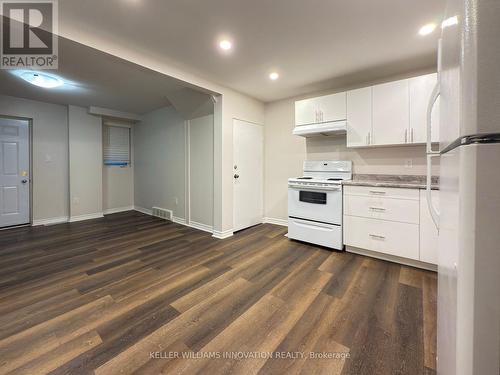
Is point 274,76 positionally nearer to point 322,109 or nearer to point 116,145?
point 322,109

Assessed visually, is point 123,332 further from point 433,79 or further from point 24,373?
point 433,79

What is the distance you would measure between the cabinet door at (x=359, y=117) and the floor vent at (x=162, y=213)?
147 inches

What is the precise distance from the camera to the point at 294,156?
12.8ft

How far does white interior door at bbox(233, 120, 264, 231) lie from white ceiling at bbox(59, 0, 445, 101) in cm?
110

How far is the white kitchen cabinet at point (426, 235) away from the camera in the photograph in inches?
89.4

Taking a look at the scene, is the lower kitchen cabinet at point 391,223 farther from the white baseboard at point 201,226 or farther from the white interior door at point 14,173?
the white interior door at point 14,173

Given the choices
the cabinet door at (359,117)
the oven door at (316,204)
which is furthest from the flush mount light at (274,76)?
the oven door at (316,204)

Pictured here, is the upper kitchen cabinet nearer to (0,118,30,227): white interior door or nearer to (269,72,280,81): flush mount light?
(269,72,280,81): flush mount light

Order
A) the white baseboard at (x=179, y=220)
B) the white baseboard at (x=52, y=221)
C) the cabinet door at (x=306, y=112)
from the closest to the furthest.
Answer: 1. the cabinet door at (x=306, y=112)
2. the white baseboard at (x=52, y=221)
3. the white baseboard at (x=179, y=220)

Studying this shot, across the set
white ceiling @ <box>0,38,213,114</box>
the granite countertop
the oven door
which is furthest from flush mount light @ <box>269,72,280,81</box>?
the granite countertop

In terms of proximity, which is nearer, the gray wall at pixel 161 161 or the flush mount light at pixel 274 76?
the flush mount light at pixel 274 76

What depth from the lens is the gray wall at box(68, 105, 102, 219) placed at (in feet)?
14.8

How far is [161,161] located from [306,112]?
10.9ft

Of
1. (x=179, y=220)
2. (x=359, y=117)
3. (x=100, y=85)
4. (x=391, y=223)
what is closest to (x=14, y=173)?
(x=100, y=85)
